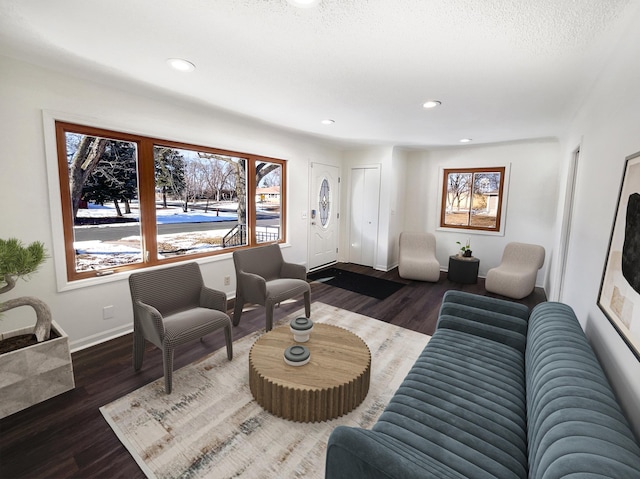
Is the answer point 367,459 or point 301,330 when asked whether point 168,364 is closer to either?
point 301,330

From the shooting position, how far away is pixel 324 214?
5570mm

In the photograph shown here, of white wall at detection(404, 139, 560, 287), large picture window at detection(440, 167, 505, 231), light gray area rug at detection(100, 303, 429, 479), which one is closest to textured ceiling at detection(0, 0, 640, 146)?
white wall at detection(404, 139, 560, 287)

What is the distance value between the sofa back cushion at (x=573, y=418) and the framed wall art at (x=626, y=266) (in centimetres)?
18

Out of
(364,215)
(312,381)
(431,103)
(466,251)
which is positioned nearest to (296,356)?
(312,381)

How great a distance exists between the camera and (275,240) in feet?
15.3

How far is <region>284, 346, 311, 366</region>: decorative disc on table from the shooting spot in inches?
76.7

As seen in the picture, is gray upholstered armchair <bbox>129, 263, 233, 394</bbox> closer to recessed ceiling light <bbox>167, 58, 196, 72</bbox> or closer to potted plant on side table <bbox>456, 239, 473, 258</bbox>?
recessed ceiling light <bbox>167, 58, 196, 72</bbox>

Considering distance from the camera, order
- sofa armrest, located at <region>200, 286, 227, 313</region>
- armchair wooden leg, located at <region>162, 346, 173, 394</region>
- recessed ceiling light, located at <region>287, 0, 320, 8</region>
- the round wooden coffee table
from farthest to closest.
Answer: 1. sofa armrest, located at <region>200, 286, 227, 313</region>
2. armchair wooden leg, located at <region>162, 346, 173, 394</region>
3. the round wooden coffee table
4. recessed ceiling light, located at <region>287, 0, 320, 8</region>

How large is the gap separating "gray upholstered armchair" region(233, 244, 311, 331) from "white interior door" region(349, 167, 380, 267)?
8.32 feet

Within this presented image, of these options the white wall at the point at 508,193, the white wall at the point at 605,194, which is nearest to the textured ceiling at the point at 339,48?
the white wall at the point at 605,194

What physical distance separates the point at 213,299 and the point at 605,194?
2.89 m

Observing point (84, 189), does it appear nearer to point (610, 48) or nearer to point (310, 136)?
point (310, 136)

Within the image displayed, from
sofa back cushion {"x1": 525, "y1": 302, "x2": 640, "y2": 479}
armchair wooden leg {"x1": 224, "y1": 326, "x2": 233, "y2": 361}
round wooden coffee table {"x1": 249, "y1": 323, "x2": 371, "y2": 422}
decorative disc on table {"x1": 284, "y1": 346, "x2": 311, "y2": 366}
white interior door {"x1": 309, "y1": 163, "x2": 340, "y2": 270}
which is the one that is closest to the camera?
sofa back cushion {"x1": 525, "y1": 302, "x2": 640, "y2": 479}

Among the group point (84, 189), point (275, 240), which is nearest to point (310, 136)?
point (275, 240)
